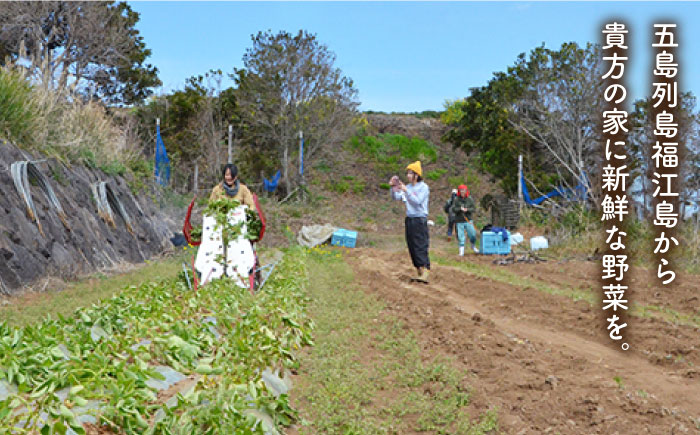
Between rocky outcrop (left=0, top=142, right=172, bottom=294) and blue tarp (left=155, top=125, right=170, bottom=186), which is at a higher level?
blue tarp (left=155, top=125, right=170, bottom=186)

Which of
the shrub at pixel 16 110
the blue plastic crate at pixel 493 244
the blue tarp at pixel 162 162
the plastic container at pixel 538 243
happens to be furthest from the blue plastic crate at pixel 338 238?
the shrub at pixel 16 110

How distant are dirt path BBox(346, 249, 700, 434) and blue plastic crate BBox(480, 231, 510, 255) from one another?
262 inches

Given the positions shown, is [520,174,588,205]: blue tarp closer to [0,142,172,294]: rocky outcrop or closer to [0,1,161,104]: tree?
[0,142,172,294]: rocky outcrop

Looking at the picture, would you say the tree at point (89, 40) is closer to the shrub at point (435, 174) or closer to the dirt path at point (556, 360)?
the shrub at point (435, 174)

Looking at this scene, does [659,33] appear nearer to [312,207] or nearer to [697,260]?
[697,260]

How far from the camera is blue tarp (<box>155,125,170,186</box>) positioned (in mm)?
21656

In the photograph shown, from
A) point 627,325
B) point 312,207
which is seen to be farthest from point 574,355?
point 312,207

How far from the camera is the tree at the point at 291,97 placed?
25719 mm

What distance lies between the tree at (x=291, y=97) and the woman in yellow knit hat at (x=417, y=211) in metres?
15.7

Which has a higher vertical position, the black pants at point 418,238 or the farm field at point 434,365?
the black pants at point 418,238

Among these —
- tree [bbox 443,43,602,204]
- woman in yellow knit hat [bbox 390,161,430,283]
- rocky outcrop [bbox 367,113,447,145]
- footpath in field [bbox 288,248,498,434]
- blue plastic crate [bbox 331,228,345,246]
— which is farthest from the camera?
rocky outcrop [bbox 367,113,447,145]

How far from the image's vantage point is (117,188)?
14.6 metres

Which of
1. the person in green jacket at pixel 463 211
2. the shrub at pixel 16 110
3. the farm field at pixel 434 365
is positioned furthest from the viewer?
the person in green jacket at pixel 463 211

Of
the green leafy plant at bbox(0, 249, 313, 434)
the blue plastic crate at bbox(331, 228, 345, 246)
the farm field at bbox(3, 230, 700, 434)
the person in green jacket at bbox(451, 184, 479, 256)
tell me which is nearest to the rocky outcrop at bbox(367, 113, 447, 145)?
the blue plastic crate at bbox(331, 228, 345, 246)
